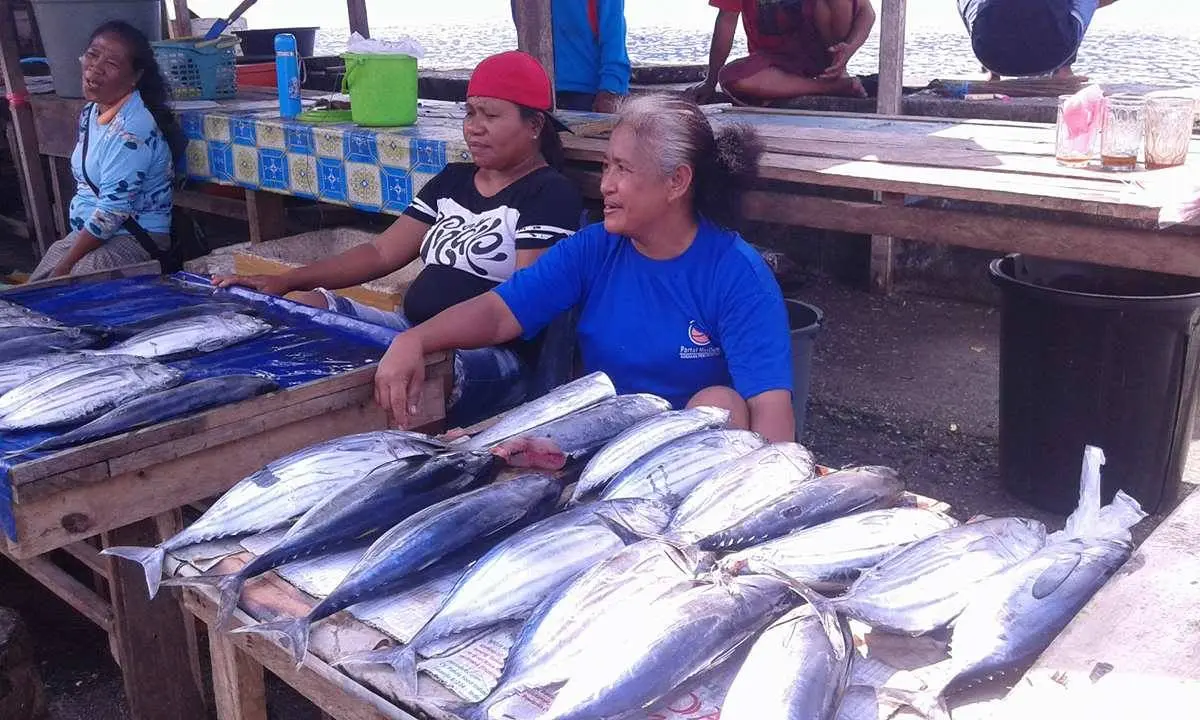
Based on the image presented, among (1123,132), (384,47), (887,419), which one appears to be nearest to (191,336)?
(384,47)

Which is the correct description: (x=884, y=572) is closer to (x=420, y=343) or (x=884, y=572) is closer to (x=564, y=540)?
(x=564, y=540)

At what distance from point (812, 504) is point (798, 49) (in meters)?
5.24

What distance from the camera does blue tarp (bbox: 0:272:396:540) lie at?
8.93 ft

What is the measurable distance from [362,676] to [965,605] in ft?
3.04

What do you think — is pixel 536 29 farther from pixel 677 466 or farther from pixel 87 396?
pixel 677 466

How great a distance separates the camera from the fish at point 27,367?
2521 millimetres

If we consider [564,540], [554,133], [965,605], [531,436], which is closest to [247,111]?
[554,133]

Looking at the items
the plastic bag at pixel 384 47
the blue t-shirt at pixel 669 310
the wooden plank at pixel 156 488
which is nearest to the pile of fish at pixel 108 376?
the wooden plank at pixel 156 488

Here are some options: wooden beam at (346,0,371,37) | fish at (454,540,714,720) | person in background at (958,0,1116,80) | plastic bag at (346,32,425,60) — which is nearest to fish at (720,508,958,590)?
fish at (454,540,714,720)

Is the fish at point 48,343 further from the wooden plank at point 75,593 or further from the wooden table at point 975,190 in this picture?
the wooden table at point 975,190

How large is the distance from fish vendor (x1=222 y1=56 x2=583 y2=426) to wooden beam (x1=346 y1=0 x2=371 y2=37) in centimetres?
609

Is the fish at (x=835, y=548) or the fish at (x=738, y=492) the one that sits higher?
the fish at (x=738, y=492)

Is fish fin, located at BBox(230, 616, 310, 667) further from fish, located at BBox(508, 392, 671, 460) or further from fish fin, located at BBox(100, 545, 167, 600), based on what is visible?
fish, located at BBox(508, 392, 671, 460)

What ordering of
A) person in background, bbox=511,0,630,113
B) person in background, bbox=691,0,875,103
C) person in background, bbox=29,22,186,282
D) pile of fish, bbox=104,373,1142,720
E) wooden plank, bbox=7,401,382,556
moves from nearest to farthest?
pile of fish, bbox=104,373,1142,720 < wooden plank, bbox=7,401,382,556 < person in background, bbox=29,22,186,282 < person in background, bbox=511,0,630,113 < person in background, bbox=691,0,875,103
